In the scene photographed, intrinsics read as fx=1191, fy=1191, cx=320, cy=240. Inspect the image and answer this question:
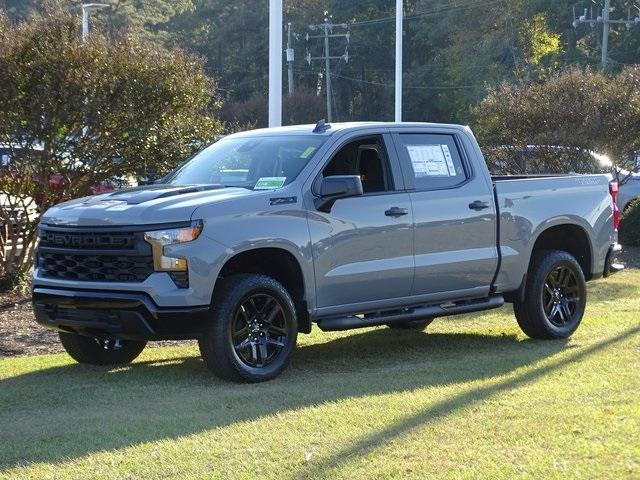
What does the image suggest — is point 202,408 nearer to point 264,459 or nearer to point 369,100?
point 264,459

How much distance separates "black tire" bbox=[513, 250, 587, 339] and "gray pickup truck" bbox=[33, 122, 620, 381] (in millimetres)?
14

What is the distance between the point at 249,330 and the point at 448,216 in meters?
2.08

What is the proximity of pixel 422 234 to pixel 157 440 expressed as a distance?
11.4ft

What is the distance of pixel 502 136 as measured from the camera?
21016 millimetres

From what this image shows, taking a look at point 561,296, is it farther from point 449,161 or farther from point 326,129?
point 326,129

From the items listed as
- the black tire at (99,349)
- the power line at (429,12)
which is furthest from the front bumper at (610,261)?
the power line at (429,12)

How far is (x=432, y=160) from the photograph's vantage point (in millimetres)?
9820

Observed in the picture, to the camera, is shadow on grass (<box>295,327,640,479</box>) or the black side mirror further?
the black side mirror

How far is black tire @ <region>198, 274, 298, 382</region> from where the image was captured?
27.1 ft

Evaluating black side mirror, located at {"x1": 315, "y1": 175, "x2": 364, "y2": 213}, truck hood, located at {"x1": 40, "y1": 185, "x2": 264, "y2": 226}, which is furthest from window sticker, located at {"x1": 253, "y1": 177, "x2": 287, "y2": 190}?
black side mirror, located at {"x1": 315, "y1": 175, "x2": 364, "y2": 213}

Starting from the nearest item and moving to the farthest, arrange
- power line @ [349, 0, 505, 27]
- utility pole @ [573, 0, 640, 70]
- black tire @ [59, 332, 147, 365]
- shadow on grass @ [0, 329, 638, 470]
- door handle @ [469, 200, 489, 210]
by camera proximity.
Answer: shadow on grass @ [0, 329, 638, 470]
black tire @ [59, 332, 147, 365]
door handle @ [469, 200, 489, 210]
utility pole @ [573, 0, 640, 70]
power line @ [349, 0, 505, 27]

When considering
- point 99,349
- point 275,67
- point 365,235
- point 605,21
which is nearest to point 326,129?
point 365,235

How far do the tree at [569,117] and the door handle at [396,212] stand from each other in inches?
452

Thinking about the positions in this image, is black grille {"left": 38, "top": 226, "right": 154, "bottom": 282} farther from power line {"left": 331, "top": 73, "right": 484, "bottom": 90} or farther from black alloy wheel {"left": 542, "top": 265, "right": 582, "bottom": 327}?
power line {"left": 331, "top": 73, "right": 484, "bottom": 90}
